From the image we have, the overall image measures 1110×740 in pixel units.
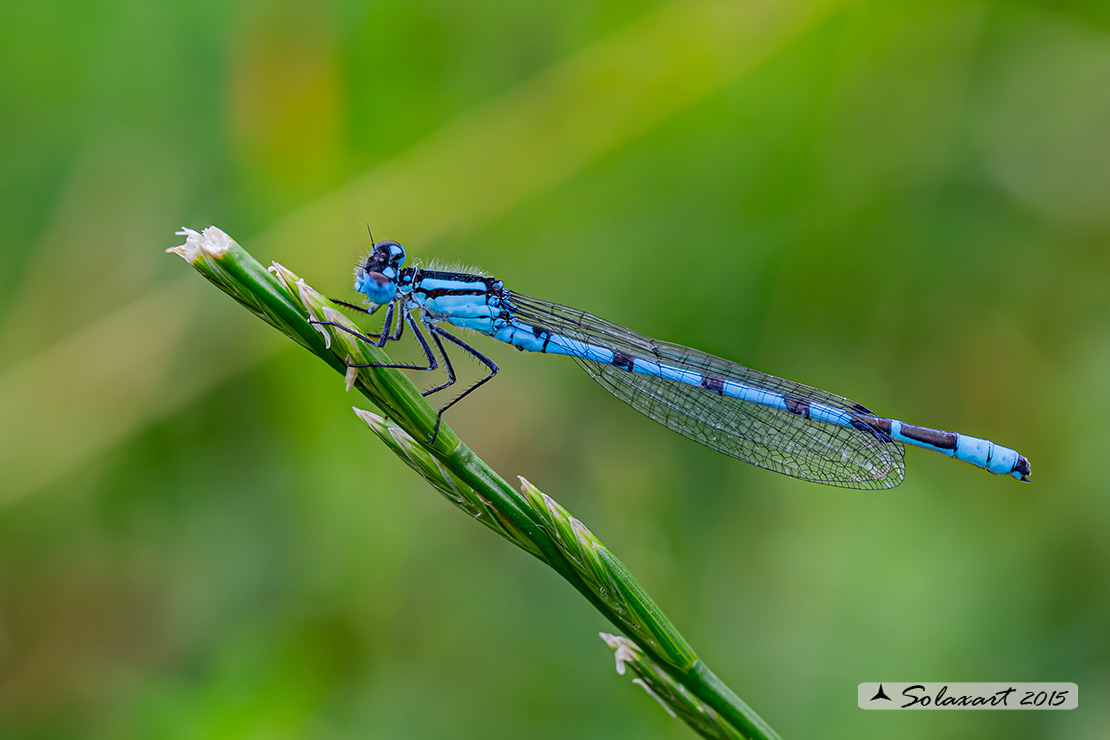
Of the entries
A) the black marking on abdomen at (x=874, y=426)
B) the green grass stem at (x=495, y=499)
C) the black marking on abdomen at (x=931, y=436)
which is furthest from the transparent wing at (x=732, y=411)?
the green grass stem at (x=495, y=499)

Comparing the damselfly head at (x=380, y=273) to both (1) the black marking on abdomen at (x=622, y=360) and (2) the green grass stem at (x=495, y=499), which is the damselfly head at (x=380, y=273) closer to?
(2) the green grass stem at (x=495, y=499)

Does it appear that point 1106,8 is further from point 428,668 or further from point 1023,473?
point 428,668

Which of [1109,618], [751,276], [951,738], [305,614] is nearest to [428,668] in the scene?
[305,614]

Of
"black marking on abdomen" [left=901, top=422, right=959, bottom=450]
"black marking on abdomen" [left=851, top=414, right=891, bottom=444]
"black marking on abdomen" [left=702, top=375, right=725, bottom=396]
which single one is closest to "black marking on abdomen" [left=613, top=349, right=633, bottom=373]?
"black marking on abdomen" [left=702, top=375, right=725, bottom=396]

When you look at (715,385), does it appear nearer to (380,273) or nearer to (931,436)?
(931,436)

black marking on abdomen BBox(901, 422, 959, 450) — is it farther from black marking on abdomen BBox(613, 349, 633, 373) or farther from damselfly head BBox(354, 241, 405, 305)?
damselfly head BBox(354, 241, 405, 305)
